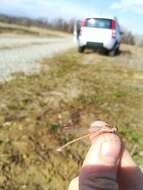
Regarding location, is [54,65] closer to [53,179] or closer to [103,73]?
[103,73]

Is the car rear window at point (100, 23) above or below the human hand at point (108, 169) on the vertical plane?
below

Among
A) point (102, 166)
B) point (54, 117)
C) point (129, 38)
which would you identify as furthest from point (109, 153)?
point (129, 38)

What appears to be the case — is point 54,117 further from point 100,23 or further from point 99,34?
point 100,23

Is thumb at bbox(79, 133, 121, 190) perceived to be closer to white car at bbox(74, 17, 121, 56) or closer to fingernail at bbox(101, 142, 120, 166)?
fingernail at bbox(101, 142, 120, 166)

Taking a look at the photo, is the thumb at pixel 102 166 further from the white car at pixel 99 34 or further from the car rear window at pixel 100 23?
the car rear window at pixel 100 23

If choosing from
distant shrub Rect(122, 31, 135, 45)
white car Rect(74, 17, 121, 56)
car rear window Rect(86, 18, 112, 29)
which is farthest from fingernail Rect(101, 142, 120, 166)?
distant shrub Rect(122, 31, 135, 45)

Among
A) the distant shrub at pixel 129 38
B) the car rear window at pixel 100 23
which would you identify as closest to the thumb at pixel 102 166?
the car rear window at pixel 100 23
